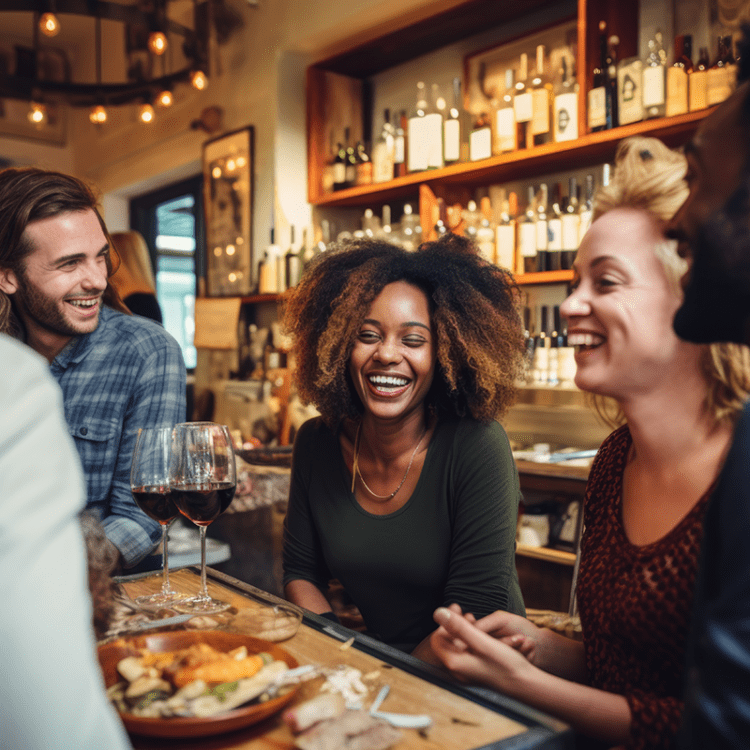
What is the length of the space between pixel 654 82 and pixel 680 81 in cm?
9

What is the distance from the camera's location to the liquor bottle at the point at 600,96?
278 cm

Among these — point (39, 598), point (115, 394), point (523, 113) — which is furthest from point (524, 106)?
point (39, 598)

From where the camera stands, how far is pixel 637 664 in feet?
3.31

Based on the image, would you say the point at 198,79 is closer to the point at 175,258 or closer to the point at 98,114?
the point at 98,114

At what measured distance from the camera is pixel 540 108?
3012mm

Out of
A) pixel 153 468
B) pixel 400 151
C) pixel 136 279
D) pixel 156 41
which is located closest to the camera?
pixel 153 468

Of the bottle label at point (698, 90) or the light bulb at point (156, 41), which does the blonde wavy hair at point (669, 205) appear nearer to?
the bottle label at point (698, 90)

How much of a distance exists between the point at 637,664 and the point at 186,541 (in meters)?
1.74

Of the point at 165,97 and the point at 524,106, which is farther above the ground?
the point at 165,97

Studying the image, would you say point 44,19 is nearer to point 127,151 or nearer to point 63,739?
point 127,151

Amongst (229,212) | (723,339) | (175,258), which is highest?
(229,212)

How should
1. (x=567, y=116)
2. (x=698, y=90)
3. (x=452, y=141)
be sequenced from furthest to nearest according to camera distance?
(x=452, y=141), (x=567, y=116), (x=698, y=90)

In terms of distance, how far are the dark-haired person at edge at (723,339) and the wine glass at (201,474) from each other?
0.67 meters

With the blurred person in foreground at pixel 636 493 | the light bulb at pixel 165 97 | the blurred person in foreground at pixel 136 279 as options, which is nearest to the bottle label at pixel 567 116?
the blurred person in foreground at pixel 136 279
